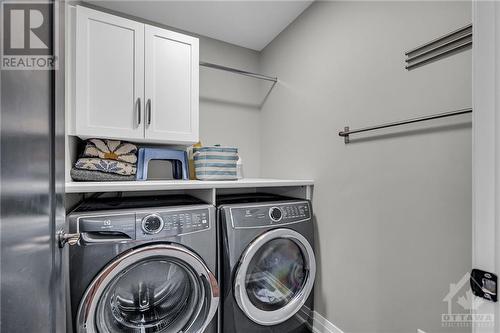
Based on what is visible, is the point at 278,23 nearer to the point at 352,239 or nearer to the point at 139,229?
the point at 352,239

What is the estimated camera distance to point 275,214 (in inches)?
60.0

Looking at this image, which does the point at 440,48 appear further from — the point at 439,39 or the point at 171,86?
the point at 171,86

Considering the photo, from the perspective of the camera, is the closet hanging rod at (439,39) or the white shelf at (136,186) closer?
the closet hanging rod at (439,39)

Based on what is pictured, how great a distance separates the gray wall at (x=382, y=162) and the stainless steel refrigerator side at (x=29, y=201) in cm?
144

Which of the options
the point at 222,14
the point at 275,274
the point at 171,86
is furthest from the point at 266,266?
the point at 222,14

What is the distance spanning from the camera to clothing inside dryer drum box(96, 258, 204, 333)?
4.07ft

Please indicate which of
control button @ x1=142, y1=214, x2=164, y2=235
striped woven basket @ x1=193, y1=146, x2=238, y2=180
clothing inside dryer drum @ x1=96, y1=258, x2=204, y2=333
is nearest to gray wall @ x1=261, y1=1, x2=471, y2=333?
striped woven basket @ x1=193, y1=146, x2=238, y2=180

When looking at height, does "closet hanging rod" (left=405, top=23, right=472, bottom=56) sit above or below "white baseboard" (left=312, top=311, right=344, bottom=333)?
above

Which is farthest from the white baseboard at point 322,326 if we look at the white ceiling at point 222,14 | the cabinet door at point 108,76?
the white ceiling at point 222,14

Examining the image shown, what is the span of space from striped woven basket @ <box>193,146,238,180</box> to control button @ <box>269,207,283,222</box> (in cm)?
41

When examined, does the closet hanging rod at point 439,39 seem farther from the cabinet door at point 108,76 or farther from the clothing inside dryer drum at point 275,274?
the cabinet door at point 108,76

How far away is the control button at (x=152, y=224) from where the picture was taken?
1.17 meters

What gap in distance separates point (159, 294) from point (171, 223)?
0.46m

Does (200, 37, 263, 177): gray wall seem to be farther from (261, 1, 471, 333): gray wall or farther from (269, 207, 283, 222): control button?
(269, 207, 283, 222): control button
